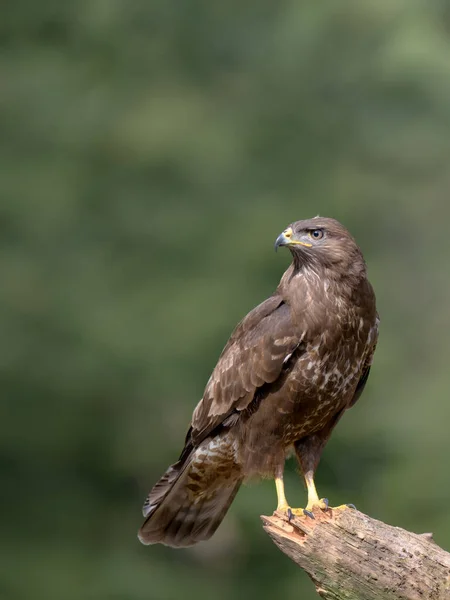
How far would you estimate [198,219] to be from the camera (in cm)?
886

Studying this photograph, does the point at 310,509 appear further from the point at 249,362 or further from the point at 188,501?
the point at 188,501

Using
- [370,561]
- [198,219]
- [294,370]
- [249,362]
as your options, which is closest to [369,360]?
[294,370]

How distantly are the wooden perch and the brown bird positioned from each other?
0.76 feet

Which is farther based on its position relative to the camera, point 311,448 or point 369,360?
point 311,448

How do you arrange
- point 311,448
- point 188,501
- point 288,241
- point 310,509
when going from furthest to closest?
point 188,501 < point 311,448 < point 288,241 < point 310,509

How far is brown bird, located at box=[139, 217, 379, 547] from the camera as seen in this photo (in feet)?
14.4

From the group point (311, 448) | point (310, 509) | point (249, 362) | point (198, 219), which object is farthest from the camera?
point (198, 219)

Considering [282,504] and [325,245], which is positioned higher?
[325,245]

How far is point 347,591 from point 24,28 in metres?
6.67

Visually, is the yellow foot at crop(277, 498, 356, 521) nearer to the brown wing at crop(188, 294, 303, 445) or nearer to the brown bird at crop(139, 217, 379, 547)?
the brown bird at crop(139, 217, 379, 547)

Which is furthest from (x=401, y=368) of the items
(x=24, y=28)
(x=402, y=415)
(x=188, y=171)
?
(x=24, y=28)

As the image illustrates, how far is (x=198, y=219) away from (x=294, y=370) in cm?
457

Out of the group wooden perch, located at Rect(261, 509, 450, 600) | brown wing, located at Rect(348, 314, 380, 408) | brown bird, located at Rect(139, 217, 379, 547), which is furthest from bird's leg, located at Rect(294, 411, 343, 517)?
wooden perch, located at Rect(261, 509, 450, 600)

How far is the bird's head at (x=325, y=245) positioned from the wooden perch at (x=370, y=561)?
1.04 m
